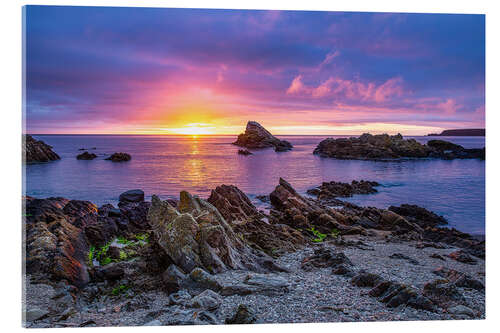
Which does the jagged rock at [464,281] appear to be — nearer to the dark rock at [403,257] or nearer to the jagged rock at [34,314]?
the dark rock at [403,257]

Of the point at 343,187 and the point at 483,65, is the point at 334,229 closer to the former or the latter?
the point at 483,65

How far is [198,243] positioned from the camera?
7062mm

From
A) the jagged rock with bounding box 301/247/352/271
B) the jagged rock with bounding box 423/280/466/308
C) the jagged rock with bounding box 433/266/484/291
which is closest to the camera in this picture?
the jagged rock with bounding box 423/280/466/308

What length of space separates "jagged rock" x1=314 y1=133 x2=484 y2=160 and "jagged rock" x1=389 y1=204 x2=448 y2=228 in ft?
67.7

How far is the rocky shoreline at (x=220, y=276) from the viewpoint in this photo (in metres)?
5.67

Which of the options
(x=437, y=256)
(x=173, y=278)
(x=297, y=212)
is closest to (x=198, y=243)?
(x=173, y=278)

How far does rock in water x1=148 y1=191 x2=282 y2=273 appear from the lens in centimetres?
681

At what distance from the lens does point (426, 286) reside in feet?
20.2

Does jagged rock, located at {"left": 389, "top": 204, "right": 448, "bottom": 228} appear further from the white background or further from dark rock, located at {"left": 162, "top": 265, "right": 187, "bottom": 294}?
dark rock, located at {"left": 162, "top": 265, "right": 187, "bottom": 294}

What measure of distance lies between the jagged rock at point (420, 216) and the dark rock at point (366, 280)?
9142 millimetres

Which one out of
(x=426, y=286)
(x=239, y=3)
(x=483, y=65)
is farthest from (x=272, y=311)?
(x=483, y=65)

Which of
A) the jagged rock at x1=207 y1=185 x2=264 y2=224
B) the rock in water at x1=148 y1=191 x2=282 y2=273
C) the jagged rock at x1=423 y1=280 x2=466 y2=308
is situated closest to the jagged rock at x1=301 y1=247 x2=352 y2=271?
the rock in water at x1=148 y1=191 x2=282 y2=273

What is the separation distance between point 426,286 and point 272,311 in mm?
3146

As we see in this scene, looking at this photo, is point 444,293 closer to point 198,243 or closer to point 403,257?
point 403,257
